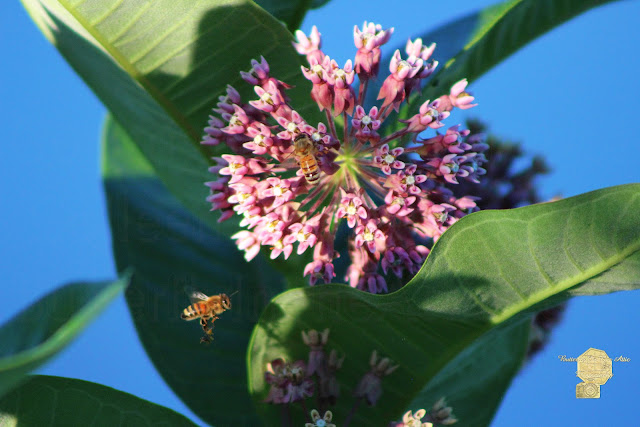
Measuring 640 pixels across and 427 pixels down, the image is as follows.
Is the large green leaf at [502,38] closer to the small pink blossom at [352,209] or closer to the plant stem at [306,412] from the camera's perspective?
the small pink blossom at [352,209]

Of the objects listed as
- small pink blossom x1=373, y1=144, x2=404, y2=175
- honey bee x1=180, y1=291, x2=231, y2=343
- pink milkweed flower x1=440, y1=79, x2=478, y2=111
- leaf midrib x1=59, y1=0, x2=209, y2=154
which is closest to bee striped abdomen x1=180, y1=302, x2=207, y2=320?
honey bee x1=180, y1=291, x2=231, y2=343

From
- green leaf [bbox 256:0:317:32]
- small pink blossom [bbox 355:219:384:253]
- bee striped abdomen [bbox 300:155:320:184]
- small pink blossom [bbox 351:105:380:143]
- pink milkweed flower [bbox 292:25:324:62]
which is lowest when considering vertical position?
small pink blossom [bbox 355:219:384:253]

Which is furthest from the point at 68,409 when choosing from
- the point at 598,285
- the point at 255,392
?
the point at 598,285

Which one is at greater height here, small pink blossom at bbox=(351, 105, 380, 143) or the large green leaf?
the large green leaf

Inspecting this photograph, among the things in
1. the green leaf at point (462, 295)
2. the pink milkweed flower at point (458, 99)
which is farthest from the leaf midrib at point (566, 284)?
the pink milkweed flower at point (458, 99)

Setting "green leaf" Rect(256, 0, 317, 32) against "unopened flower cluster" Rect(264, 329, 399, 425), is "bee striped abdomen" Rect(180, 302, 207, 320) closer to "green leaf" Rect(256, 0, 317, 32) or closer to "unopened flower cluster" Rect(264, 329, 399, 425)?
"unopened flower cluster" Rect(264, 329, 399, 425)

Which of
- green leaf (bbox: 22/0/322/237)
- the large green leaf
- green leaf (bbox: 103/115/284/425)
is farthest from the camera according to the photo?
green leaf (bbox: 103/115/284/425)
